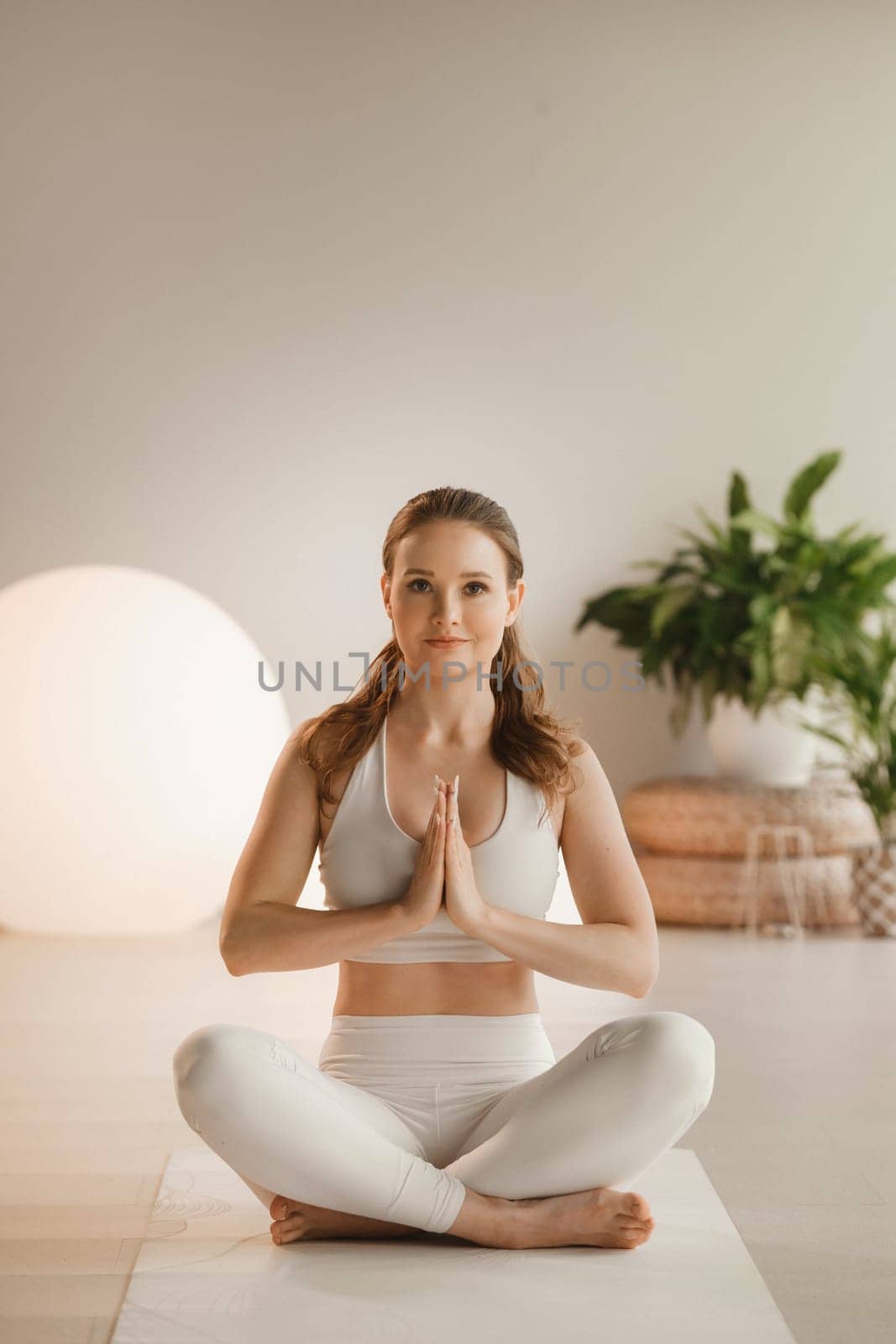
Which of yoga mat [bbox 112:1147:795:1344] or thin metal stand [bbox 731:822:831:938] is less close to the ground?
yoga mat [bbox 112:1147:795:1344]

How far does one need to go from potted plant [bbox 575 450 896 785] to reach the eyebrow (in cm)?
243

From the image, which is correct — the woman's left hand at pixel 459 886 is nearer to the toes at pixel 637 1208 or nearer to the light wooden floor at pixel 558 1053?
the toes at pixel 637 1208

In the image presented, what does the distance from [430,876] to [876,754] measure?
2.77 metres

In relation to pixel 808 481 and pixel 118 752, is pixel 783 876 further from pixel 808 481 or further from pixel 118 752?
pixel 118 752

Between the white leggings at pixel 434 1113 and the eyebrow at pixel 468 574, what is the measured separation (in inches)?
19.9

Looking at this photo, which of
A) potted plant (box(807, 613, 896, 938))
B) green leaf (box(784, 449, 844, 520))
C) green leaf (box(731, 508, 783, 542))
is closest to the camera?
potted plant (box(807, 613, 896, 938))

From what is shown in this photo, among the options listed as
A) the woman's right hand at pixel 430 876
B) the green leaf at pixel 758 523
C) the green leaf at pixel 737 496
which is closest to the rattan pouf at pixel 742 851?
the green leaf at pixel 758 523

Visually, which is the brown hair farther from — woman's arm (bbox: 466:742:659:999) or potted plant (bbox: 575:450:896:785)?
potted plant (bbox: 575:450:896:785)

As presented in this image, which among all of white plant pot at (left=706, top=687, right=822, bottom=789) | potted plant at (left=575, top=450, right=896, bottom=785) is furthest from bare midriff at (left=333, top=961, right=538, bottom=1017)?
white plant pot at (left=706, top=687, right=822, bottom=789)

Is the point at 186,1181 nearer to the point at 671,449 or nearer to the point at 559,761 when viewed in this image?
the point at 559,761

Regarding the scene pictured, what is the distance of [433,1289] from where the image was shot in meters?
1.53

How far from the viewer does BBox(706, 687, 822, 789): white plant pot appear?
4.25m

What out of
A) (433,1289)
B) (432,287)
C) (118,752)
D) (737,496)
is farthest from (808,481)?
(433,1289)

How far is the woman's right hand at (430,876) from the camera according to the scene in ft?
5.29
